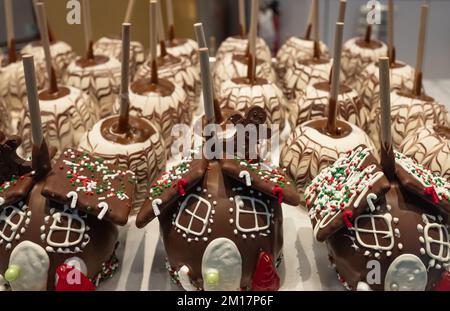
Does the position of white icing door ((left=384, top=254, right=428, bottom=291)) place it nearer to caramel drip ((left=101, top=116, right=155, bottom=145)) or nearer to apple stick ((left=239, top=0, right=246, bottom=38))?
caramel drip ((left=101, top=116, right=155, bottom=145))

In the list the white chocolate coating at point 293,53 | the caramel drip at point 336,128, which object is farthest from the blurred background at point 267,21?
the caramel drip at point 336,128

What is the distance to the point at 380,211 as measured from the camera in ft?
3.23

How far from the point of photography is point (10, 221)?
40.6 inches

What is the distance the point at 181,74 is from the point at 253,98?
422 mm

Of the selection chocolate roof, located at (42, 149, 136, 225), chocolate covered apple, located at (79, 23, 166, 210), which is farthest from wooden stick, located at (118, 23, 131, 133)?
chocolate roof, located at (42, 149, 136, 225)

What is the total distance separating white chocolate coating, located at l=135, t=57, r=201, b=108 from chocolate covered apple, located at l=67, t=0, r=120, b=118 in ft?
0.35

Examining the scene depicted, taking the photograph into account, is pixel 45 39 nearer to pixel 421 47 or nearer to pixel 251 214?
pixel 251 214

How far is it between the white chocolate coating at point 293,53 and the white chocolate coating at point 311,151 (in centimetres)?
83

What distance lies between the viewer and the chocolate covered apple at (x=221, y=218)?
102 centimetres

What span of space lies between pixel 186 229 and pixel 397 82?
119 centimetres

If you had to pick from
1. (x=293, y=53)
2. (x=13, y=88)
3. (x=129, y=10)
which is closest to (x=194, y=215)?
(x=129, y=10)

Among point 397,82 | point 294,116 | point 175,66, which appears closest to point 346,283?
point 294,116

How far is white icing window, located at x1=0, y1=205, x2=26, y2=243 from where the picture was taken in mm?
1022
